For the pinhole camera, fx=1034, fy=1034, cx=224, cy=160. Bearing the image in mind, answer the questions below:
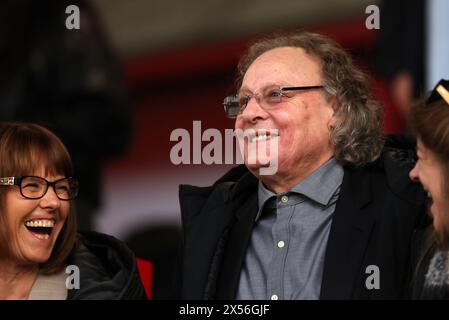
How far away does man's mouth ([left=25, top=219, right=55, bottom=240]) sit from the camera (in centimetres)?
295

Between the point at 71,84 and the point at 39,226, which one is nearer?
the point at 39,226

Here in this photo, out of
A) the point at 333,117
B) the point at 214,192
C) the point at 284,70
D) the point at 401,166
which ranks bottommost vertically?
the point at 214,192

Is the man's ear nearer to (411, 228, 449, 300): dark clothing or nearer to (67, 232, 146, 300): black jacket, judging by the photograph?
(411, 228, 449, 300): dark clothing

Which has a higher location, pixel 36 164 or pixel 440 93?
pixel 440 93

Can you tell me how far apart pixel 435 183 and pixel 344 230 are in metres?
0.30

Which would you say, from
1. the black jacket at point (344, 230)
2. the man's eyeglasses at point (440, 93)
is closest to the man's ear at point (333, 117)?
the black jacket at point (344, 230)

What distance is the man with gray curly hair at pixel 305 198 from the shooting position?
2852mm

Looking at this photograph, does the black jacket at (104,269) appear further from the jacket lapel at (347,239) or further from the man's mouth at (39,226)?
the jacket lapel at (347,239)

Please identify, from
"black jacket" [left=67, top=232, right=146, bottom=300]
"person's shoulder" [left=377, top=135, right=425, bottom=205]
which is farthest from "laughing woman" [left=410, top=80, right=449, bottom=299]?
"black jacket" [left=67, top=232, right=146, bottom=300]

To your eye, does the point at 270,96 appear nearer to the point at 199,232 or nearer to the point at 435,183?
the point at 199,232

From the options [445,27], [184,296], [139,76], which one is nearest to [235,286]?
[184,296]

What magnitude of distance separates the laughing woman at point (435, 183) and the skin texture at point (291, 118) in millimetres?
374

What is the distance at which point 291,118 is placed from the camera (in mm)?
3045

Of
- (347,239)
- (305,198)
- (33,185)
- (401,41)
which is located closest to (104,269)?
(33,185)
